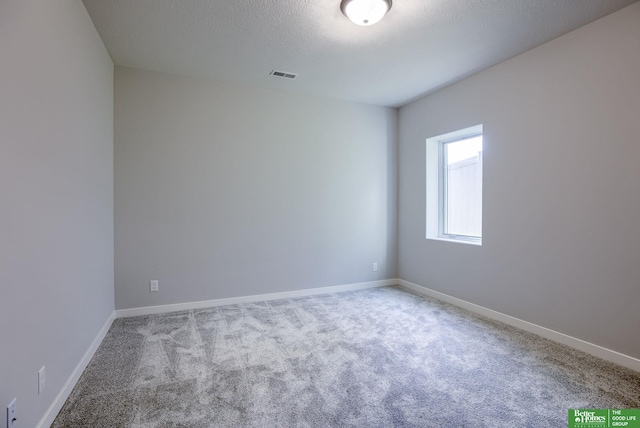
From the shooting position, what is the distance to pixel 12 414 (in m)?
1.36

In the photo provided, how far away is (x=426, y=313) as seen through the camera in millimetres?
3543

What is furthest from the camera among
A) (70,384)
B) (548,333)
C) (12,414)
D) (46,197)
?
(548,333)

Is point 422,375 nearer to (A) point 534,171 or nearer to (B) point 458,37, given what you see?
(A) point 534,171

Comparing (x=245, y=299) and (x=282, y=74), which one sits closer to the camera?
(x=282, y=74)

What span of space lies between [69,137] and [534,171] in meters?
3.81

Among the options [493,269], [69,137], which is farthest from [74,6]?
[493,269]

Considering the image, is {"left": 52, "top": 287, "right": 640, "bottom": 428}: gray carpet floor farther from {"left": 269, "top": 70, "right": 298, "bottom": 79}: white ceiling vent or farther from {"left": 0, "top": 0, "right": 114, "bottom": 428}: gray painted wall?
{"left": 269, "top": 70, "right": 298, "bottom": 79}: white ceiling vent

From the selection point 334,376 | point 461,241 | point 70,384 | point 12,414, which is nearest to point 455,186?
point 461,241

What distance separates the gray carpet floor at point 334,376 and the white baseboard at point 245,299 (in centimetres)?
16

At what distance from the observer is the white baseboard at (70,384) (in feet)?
5.50

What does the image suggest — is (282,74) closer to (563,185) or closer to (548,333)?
(563,185)

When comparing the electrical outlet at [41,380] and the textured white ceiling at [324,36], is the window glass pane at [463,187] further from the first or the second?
the electrical outlet at [41,380]

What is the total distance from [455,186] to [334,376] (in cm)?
303

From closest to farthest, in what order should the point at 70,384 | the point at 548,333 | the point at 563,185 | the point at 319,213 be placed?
the point at 70,384
the point at 563,185
the point at 548,333
the point at 319,213
